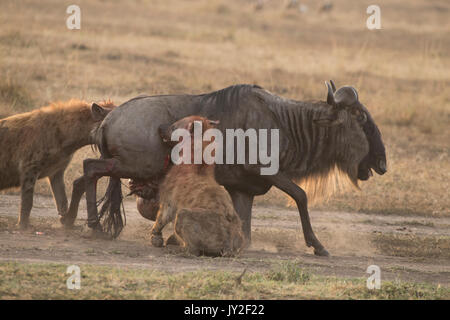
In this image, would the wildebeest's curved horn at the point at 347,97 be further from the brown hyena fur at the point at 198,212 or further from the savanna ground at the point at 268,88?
the savanna ground at the point at 268,88

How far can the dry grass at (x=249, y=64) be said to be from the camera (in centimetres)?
1216

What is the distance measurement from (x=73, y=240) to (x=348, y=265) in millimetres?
2478

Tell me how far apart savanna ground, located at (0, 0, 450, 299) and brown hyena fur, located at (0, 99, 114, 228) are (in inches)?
19.6

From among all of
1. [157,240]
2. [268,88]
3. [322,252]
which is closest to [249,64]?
[268,88]

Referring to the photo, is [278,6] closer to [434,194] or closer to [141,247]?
[434,194]

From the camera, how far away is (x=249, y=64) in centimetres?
1738

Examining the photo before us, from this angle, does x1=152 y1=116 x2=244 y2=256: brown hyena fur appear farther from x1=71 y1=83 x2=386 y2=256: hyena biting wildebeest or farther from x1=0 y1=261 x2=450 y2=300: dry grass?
x1=0 y1=261 x2=450 y2=300: dry grass

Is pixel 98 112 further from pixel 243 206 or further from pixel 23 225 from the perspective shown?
pixel 243 206

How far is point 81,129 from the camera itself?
8.52 meters

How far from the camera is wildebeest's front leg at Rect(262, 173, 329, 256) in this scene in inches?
318

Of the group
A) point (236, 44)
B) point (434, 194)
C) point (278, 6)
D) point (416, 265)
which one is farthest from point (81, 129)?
point (278, 6)

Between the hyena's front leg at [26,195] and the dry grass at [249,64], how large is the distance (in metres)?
2.12

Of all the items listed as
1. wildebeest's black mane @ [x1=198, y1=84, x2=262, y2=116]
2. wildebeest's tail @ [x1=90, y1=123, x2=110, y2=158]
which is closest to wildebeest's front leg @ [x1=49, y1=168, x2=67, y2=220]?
wildebeest's tail @ [x1=90, y1=123, x2=110, y2=158]

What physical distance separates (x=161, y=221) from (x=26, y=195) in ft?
4.88
